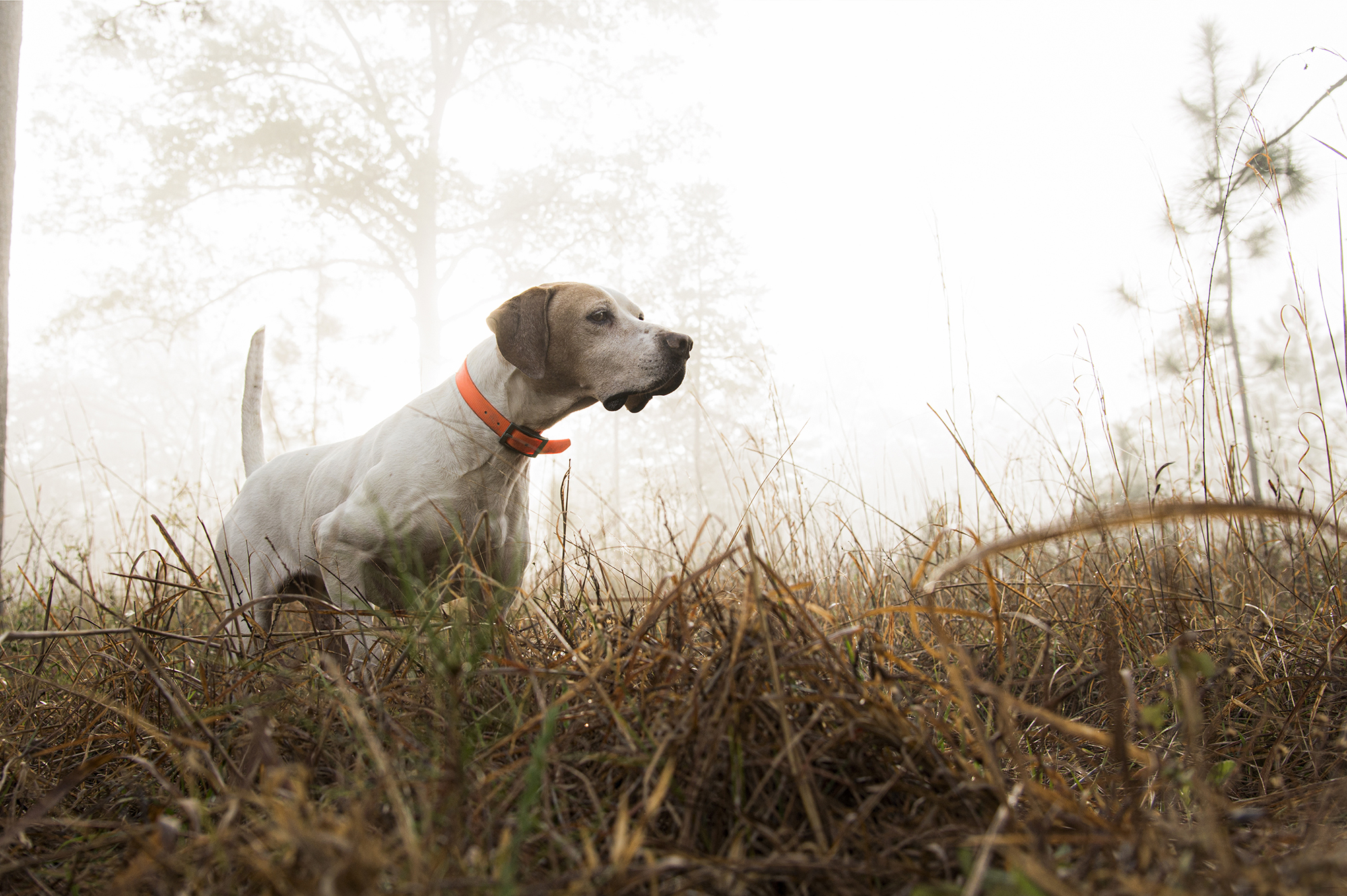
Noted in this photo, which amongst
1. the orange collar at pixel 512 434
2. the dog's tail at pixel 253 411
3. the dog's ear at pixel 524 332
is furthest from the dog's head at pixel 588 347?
the dog's tail at pixel 253 411

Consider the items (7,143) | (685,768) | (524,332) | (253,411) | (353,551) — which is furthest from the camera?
(7,143)

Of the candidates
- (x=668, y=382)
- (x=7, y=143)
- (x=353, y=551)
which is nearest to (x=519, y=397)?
(x=668, y=382)

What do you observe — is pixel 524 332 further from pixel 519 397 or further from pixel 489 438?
pixel 489 438

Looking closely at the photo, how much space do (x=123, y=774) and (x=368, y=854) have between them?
35.4 inches

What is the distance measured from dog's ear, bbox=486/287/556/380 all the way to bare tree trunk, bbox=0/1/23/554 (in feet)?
11.0

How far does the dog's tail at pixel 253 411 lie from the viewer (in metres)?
3.28

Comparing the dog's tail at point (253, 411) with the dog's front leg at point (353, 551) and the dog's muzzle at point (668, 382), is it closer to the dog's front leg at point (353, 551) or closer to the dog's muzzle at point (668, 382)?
the dog's front leg at point (353, 551)

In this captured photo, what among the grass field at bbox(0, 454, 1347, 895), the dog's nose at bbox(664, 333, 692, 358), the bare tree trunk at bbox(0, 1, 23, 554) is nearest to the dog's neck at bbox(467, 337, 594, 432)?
the dog's nose at bbox(664, 333, 692, 358)

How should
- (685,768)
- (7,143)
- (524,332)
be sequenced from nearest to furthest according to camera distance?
(685,768) < (524,332) < (7,143)

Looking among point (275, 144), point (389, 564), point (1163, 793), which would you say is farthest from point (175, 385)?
point (1163, 793)

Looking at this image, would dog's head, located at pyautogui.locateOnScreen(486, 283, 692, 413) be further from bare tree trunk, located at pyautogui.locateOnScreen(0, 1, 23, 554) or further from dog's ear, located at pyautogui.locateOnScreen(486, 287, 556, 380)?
bare tree trunk, located at pyautogui.locateOnScreen(0, 1, 23, 554)

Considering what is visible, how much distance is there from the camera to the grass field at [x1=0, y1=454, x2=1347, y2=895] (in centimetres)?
61

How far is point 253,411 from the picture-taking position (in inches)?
135

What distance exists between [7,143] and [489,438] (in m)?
3.90
